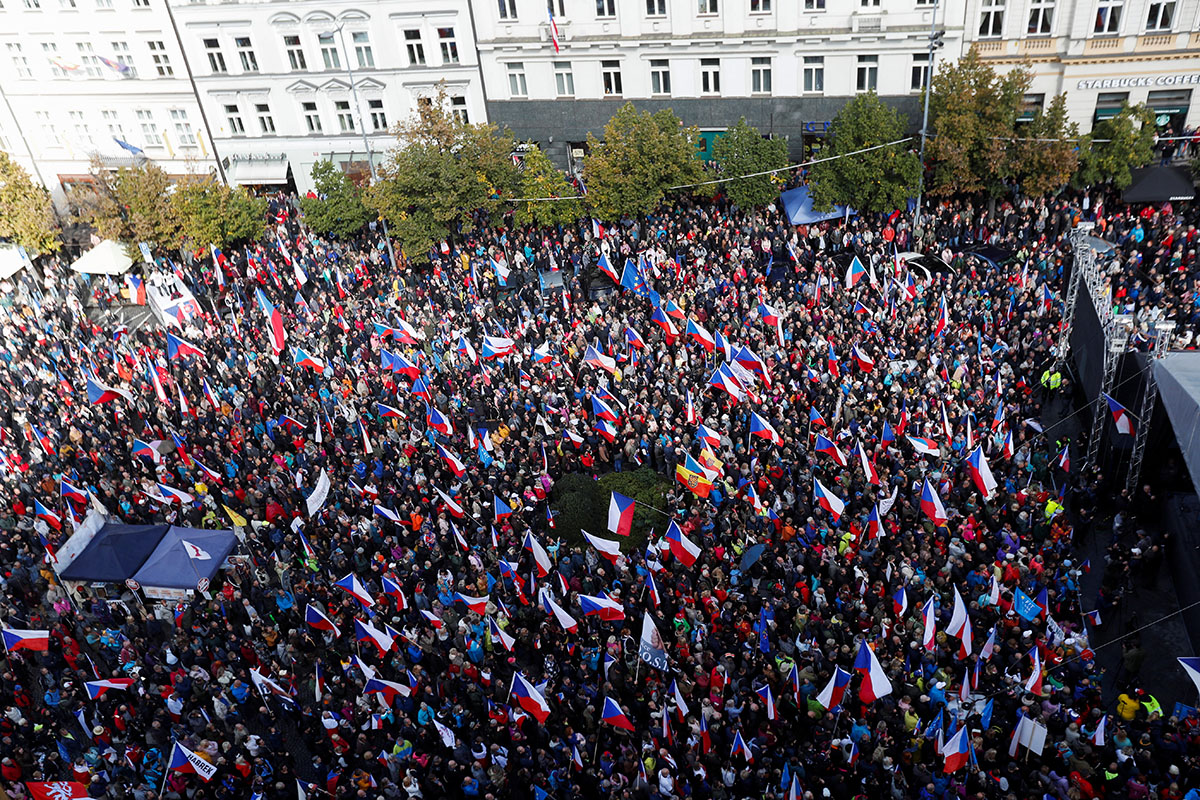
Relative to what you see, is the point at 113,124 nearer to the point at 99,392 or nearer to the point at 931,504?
the point at 99,392

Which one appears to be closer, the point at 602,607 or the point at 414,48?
the point at 602,607

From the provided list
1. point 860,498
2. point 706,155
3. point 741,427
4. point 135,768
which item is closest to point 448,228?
point 706,155

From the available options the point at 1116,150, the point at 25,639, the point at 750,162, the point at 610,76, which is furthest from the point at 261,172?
the point at 1116,150

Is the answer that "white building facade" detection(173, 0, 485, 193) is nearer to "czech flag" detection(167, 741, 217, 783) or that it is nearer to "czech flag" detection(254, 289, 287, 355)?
"czech flag" detection(254, 289, 287, 355)

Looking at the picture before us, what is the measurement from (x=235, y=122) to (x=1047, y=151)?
3966cm

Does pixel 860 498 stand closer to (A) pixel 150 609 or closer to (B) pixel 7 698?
(A) pixel 150 609

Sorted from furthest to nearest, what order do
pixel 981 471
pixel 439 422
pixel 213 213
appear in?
pixel 213 213
pixel 439 422
pixel 981 471

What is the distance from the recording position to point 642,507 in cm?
2352

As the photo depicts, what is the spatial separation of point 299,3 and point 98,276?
658 inches

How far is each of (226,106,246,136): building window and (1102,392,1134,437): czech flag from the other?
144 ft

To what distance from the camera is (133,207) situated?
1638 inches

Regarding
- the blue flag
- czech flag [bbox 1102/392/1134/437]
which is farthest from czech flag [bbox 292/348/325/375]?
czech flag [bbox 1102/392/1134/437]

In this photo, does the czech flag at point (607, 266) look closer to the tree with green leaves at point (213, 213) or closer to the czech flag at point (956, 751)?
the tree with green leaves at point (213, 213)

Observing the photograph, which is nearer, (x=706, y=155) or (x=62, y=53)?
(x=706, y=155)
